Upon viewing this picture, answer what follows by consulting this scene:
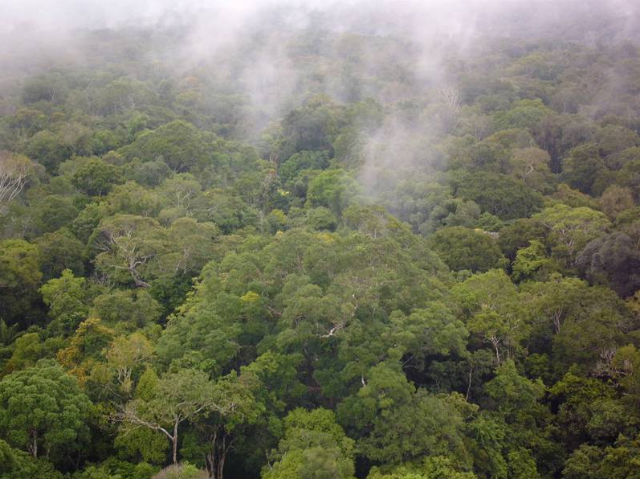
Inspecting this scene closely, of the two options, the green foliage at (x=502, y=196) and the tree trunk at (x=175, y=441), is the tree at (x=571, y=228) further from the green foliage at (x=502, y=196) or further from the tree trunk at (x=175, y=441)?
the tree trunk at (x=175, y=441)

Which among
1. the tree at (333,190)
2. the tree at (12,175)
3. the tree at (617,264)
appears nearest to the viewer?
the tree at (617,264)

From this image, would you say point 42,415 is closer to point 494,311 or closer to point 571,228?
point 494,311

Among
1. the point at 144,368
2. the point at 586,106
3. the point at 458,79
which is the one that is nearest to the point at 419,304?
the point at 144,368

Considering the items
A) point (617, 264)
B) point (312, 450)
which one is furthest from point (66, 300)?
point (617, 264)

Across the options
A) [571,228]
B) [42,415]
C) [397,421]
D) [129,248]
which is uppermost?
[571,228]

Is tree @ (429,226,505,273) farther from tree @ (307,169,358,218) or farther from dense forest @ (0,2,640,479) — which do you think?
tree @ (307,169,358,218)

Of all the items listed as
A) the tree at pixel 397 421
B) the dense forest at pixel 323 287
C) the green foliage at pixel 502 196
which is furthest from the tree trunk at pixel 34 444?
the green foliage at pixel 502 196
